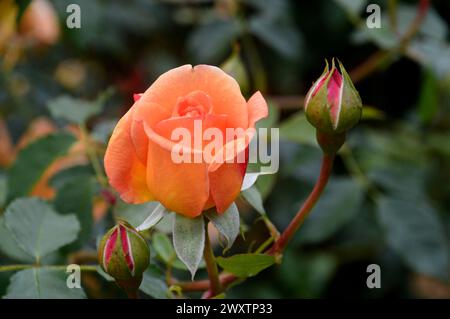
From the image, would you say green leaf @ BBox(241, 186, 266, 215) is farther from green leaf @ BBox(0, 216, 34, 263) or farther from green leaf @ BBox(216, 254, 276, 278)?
green leaf @ BBox(0, 216, 34, 263)

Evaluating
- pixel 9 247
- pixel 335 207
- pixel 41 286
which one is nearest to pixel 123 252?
pixel 41 286

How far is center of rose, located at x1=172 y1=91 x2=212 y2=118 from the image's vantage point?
2.27 feet

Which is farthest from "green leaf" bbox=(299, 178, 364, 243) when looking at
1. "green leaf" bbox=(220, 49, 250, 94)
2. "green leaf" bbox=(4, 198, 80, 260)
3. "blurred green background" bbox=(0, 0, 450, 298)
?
"green leaf" bbox=(4, 198, 80, 260)

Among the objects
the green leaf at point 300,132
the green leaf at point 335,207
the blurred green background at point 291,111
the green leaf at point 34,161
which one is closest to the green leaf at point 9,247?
the blurred green background at point 291,111

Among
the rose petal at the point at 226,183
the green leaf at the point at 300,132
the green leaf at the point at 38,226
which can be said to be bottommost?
the green leaf at the point at 38,226

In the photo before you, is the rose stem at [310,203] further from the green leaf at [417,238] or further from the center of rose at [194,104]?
the green leaf at [417,238]

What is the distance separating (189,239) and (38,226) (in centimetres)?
30

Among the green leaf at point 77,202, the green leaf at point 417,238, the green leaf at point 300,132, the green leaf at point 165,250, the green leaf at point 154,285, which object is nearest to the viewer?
the green leaf at point 154,285

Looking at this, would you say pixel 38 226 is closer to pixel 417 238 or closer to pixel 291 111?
pixel 417 238

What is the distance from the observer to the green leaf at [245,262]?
2.43 feet

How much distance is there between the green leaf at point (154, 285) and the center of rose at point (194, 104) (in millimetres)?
212

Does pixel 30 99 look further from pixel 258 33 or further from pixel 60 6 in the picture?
pixel 258 33
